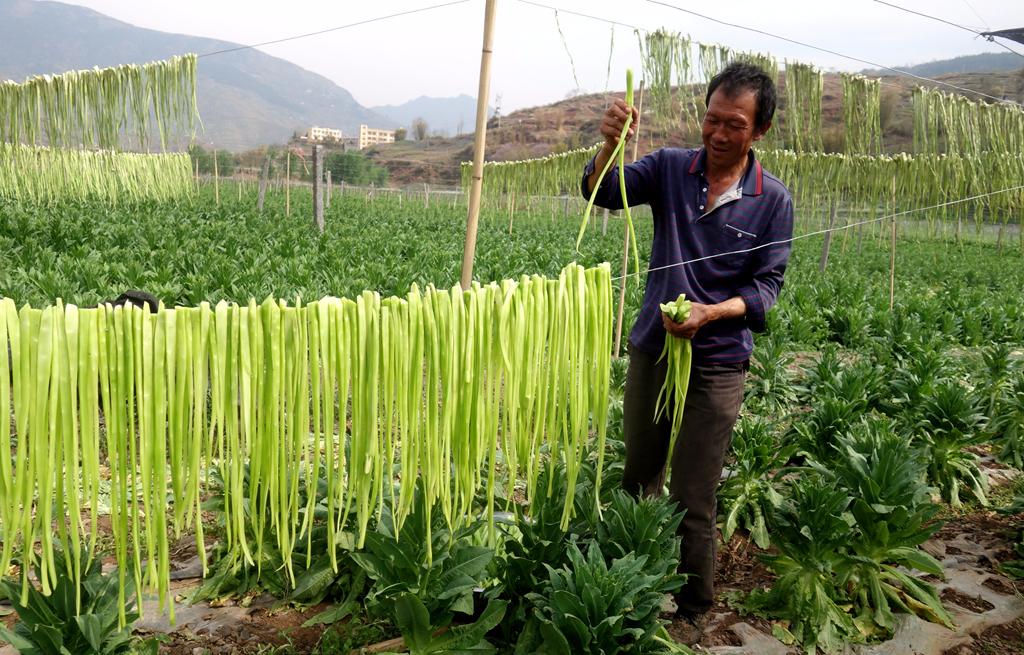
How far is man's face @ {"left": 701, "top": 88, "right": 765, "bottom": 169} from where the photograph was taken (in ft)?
7.14

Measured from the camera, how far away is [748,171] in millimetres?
2361

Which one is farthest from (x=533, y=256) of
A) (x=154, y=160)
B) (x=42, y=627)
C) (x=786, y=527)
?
(x=42, y=627)

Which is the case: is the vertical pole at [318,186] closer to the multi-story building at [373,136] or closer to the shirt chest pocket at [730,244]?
the shirt chest pocket at [730,244]

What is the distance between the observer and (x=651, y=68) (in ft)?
16.0

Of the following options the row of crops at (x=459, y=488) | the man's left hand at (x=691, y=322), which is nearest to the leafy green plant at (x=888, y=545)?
the row of crops at (x=459, y=488)

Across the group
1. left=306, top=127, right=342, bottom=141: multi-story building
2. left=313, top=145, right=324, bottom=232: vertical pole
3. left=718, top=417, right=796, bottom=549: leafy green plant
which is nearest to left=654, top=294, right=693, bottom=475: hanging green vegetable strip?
left=718, top=417, right=796, bottom=549: leafy green plant

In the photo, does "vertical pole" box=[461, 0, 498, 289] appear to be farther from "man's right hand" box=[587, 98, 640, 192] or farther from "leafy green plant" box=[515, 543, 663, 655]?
"leafy green plant" box=[515, 543, 663, 655]

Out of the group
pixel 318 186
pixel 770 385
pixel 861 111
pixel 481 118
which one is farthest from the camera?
pixel 318 186

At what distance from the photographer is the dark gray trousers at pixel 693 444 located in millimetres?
2389

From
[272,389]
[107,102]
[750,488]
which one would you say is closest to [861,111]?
[750,488]

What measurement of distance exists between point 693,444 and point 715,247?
0.65 m

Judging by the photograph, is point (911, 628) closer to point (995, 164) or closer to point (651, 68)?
point (651, 68)

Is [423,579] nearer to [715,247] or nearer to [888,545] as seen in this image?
A: [715,247]

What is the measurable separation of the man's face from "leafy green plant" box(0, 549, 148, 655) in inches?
85.0
